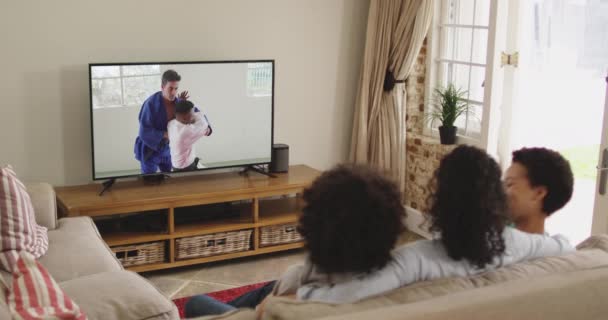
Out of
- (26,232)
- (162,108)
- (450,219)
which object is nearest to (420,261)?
(450,219)

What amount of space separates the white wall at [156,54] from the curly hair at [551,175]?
2.89 metres

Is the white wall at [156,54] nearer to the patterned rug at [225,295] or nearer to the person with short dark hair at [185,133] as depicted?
the person with short dark hair at [185,133]

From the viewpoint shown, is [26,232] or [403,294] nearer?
[403,294]

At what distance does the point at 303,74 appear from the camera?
16.9 ft

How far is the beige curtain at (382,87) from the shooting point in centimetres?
504

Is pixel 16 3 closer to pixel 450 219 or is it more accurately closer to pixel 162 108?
pixel 162 108

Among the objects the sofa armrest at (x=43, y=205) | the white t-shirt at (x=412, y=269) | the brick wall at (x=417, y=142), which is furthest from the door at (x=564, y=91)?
the sofa armrest at (x=43, y=205)

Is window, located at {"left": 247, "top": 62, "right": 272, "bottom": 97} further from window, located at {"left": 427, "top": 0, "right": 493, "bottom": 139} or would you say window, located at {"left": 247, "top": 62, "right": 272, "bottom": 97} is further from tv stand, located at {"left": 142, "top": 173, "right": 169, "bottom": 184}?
window, located at {"left": 427, "top": 0, "right": 493, "bottom": 139}

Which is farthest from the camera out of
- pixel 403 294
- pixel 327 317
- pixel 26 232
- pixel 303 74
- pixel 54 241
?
pixel 303 74

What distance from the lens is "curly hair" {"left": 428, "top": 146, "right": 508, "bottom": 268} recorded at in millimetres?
1850

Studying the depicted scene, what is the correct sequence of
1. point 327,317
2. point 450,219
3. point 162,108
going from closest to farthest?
point 327,317 < point 450,219 < point 162,108

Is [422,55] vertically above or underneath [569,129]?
above

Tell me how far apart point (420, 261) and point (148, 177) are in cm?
306

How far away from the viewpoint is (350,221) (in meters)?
1.72
